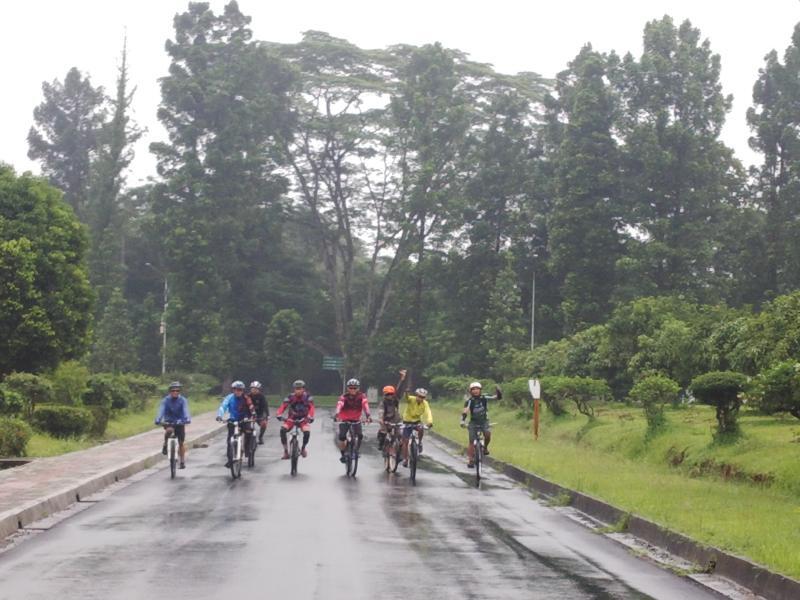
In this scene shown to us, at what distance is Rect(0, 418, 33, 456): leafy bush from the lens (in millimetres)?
22781

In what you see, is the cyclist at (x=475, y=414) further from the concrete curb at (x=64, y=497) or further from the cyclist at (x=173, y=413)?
the concrete curb at (x=64, y=497)

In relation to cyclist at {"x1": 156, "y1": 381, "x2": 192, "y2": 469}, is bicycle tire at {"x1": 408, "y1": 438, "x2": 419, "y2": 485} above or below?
below

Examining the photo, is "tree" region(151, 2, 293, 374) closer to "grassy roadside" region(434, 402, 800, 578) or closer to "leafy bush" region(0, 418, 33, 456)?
"grassy roadside" region(434, 402, 800, 578)

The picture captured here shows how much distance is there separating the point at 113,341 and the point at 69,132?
27582 mm

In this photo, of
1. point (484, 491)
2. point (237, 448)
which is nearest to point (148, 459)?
point (237, 448)

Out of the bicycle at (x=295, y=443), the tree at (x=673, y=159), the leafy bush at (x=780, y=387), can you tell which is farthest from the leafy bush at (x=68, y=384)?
the tree at (x=673, y=159)

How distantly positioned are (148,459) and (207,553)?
514 inches

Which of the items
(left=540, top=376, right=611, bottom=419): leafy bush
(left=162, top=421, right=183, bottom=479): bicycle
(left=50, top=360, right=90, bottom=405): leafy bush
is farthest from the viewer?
(left=50, top=360, right=90, bottom=405): leafy bush

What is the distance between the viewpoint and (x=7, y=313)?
105ft

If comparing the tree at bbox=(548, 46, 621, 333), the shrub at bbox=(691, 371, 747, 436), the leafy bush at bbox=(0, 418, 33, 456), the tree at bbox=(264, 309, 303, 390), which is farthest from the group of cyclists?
the tree at bbox=(264, 309, 303, 390)

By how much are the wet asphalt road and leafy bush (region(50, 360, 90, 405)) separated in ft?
57.4

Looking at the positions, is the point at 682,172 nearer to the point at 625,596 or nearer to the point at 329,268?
Result: the point at 329,268

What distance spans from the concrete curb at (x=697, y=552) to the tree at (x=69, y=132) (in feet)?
249

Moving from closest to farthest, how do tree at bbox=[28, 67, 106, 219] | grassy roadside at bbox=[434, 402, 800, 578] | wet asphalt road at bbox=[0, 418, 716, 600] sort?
wet asphalt road at bbox=[0, 418, 716, 600], grassy roadside at bbox=[434, 402, 800, 578], tree at bbox=[28, 67, 106, 219]
